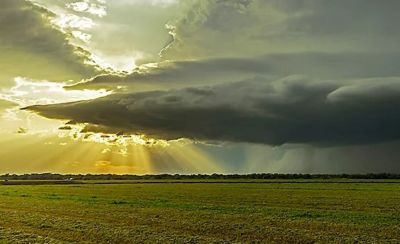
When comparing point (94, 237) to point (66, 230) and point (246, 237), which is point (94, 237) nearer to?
point (66, 230)

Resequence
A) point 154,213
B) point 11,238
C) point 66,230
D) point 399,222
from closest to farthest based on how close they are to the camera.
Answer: point 11,238, point 66,230, point 399,222, point 154,213

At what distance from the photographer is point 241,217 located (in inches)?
1458

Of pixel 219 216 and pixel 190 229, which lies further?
pixel 219 216

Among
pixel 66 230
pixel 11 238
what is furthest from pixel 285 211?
pixel 11 238

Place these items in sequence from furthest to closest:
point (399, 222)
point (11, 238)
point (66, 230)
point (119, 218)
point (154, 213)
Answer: point (154, 213) < point (119, 218) < point (399, 222) < point (66, 230) < point (11, 238)

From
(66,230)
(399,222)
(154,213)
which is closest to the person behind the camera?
(66,230)

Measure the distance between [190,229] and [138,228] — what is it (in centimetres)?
323

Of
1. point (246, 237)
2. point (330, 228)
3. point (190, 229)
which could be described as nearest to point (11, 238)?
point (190, 229)

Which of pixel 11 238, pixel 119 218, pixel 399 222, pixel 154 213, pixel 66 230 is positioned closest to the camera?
pixel 11 238

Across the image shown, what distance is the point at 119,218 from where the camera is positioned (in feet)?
121

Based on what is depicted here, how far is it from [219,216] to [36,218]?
13879mm

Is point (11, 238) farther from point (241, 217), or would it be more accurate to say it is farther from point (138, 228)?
point (241, 217)

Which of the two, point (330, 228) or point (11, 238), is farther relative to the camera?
point (330, 228)

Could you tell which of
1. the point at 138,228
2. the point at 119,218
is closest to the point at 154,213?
the point at 119,218
